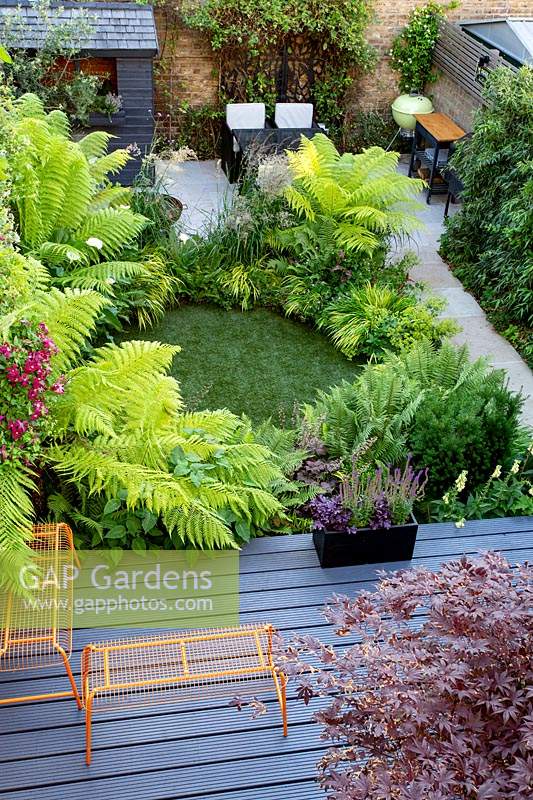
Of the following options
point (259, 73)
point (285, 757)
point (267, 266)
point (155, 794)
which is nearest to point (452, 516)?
point (285, 757)

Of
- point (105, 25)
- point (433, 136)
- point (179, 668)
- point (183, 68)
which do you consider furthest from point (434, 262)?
point (179, 668)

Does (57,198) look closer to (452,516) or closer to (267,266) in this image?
(267,266)

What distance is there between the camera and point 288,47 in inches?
377

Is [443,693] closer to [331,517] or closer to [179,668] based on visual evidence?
[179,668]

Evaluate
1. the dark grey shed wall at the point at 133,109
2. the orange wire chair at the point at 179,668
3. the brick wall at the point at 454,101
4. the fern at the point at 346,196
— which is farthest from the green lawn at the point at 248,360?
the brick wall at the point at 454,101

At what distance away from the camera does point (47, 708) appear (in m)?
3.14

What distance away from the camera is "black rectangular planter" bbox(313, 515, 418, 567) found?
377 centimetres

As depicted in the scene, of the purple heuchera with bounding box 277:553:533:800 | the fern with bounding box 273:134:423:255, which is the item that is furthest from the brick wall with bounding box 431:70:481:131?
the purple heuchera with bounding box 277:553:533:800

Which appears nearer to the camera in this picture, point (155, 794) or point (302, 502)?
point (155, 794)

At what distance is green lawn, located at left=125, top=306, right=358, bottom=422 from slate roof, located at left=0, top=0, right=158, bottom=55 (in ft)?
9.94

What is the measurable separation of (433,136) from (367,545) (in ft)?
20.3

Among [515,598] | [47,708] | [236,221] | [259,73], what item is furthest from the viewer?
[259,73]

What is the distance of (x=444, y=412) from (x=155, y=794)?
246 centimetres

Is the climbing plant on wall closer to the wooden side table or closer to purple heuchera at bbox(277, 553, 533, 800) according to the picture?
the wooden side table
